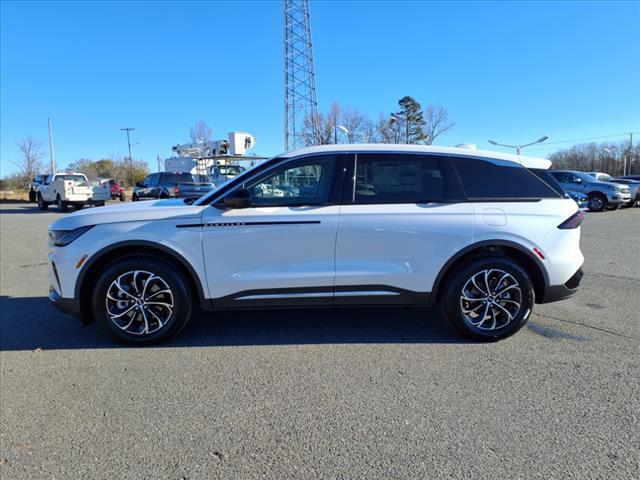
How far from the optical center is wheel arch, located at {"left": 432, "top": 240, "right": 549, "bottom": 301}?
3871mm

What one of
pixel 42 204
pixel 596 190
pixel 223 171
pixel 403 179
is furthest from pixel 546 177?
pixel 42 204

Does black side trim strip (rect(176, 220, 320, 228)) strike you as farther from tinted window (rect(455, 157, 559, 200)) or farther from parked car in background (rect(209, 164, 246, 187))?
parked car in background (rect(209, 164, 246, 187))

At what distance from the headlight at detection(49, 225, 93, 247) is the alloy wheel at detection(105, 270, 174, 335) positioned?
53 centimetres

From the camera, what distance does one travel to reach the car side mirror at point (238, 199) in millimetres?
3664

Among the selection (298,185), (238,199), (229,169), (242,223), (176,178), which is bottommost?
(242,223)

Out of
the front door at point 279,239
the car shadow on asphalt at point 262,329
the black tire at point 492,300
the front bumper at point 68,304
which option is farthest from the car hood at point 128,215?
the black tire at point 492,300

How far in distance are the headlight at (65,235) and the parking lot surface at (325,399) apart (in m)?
0.98

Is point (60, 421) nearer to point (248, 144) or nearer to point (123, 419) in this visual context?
point (123, 419)

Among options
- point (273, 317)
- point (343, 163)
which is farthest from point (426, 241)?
point (273, 317)

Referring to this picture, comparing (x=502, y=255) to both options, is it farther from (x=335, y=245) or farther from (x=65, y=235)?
(x=65, y=235)

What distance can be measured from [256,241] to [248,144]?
23070 mm

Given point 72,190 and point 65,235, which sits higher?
point 72,190

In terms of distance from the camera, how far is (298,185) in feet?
12.8

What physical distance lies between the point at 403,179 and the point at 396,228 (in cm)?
50
